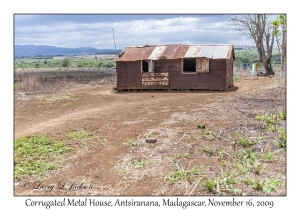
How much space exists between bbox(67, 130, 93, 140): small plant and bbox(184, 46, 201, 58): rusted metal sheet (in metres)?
11.0

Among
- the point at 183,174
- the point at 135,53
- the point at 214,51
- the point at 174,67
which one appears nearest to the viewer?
the point at 183,174

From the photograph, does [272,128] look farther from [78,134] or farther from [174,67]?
[174,67]

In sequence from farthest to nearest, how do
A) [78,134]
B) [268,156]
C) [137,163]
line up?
[78,134] → [137,163] → [268,156]

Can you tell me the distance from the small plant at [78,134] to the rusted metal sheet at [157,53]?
11051mm

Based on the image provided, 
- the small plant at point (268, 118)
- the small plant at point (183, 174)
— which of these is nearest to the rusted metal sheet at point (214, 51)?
the small plant at point (268, 118)

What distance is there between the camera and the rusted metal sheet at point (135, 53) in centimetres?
1939

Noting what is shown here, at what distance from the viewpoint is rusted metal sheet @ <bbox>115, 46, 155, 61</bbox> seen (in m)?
19.4

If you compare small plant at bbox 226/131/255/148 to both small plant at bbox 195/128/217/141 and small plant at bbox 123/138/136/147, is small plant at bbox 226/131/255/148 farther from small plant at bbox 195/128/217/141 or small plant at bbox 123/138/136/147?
small plant at bbox 123/138/136/147

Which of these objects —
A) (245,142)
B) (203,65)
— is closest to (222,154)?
(245,142)

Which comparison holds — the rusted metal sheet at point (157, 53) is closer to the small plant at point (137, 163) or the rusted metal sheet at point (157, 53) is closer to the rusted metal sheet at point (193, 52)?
the rusted metal sheet at point (193, 52)

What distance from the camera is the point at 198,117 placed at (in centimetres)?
896

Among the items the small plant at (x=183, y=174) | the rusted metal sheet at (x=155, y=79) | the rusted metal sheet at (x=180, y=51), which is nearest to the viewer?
the small plant at (x=183, y=174)

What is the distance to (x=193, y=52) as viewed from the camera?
18688mm

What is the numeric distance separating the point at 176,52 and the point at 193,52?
1.03 metres
